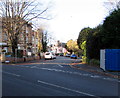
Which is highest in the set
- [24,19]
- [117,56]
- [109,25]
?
[24,19]

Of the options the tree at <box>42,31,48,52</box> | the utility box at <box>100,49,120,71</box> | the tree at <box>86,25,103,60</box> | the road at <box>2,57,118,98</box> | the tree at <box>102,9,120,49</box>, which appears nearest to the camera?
the road at <box>2,57,118,98</box>

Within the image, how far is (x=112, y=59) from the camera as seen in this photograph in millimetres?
14875

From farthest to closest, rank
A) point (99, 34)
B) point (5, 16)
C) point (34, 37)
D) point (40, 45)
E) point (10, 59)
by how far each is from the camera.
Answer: point (34, 37)
point (40, 45)
point (5, 16)
point (10, 59)
point (99, 34)

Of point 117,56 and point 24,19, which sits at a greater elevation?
point 24,19

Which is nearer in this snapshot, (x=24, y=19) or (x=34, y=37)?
→ (x=24, y=19)

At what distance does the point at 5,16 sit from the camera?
3092cm

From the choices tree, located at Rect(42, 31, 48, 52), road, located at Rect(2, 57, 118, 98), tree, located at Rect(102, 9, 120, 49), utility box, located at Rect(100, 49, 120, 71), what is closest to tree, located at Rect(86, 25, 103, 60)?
tree, located at Rect(102, 9, 120, 49)

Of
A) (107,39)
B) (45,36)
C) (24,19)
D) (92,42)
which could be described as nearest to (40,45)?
(45,36)

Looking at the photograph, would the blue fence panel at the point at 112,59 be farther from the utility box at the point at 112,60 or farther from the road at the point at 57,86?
the road at the point at 57,86

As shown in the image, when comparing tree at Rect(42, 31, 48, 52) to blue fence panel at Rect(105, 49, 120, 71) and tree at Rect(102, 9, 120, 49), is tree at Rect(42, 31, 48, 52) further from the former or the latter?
blue fence panel at Rect(105, 49, 120, 71)

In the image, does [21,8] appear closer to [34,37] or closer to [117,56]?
[117,56]

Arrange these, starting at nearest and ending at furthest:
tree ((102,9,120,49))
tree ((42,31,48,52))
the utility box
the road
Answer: the road → the utility box → tree ((102,9,120,49)) → tree ((42,31,48,52))

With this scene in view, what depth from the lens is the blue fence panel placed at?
14.8 meters

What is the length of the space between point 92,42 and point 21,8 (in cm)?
1471
